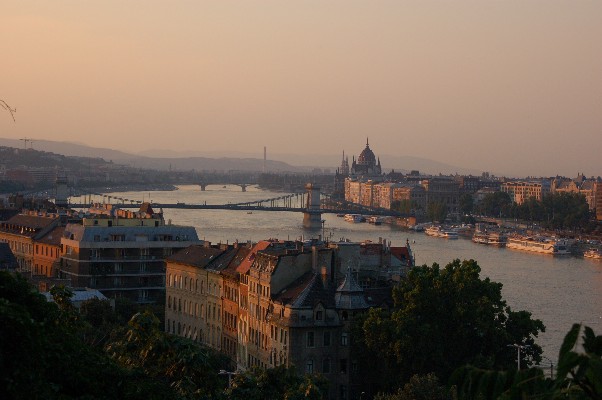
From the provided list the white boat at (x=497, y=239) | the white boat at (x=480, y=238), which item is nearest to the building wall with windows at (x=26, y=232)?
the white boat at (x=497, y=239)

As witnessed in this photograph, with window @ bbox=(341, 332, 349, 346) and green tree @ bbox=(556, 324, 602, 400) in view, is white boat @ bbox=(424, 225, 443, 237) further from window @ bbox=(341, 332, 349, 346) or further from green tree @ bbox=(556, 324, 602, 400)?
green tree @ bbox=(556, 324, 602, 400)

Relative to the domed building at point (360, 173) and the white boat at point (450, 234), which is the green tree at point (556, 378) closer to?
the white boat at point (450, 234)

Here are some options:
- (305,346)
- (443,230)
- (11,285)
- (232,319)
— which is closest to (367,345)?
(305,346)

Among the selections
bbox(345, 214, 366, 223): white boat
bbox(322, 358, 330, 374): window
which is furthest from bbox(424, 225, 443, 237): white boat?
bbox(322, 358, 330, 374): window

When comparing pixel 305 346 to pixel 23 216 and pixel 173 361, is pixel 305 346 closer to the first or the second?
pixel 173 361

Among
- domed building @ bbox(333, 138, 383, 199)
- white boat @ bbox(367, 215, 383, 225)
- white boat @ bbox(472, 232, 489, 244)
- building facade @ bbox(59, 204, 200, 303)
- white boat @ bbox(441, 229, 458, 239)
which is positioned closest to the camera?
building facade @ bbox(59, 204, 200, 303)

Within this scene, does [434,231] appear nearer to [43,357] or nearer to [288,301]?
[288,301]

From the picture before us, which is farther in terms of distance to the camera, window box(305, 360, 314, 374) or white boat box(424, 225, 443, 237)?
white boat box(424, 225, 443, 237)

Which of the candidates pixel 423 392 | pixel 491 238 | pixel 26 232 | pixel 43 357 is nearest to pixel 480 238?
pixel 491 238
